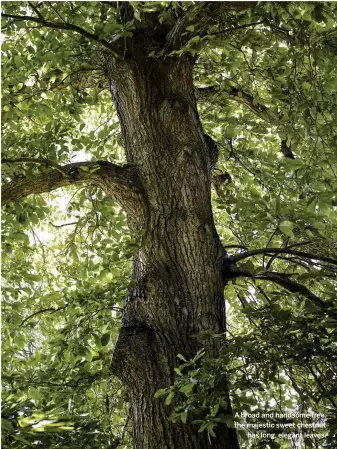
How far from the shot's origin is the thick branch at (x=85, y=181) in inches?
111

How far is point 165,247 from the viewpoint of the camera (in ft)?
9.47

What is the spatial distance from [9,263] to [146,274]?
1308mm

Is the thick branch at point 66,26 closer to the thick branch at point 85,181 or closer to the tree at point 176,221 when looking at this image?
the tree at point 176,221

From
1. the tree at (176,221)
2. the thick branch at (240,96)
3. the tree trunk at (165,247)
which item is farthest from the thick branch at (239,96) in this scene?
the tree trunk at (165,247)

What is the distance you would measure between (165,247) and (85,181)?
1.69 feet

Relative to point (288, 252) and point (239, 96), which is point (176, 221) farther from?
point (239, 96)

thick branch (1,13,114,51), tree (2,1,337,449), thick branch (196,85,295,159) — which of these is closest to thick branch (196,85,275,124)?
thick branch (196,85,295,159)

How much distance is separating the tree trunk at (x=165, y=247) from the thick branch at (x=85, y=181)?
8 centimetres

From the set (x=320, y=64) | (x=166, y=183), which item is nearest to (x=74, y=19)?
(x=166, y=183)

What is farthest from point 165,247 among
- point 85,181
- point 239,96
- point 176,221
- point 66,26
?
point 239,96

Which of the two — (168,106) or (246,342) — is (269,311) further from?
(168,106)

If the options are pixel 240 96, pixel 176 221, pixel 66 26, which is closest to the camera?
pixel 66 26

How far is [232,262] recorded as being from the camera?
9.80 feet

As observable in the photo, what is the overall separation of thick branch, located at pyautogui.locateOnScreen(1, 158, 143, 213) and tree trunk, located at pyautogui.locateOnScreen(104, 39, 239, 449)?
0.25ft
